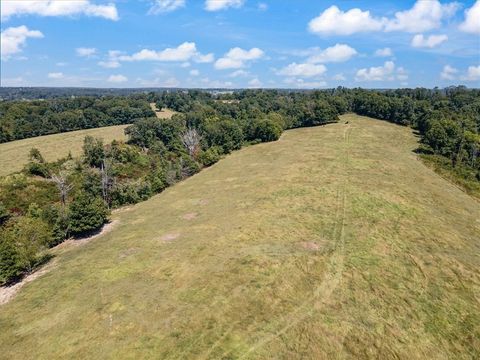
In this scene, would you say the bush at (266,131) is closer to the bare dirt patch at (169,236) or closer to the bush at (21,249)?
the bare dirt patch at (169,236)

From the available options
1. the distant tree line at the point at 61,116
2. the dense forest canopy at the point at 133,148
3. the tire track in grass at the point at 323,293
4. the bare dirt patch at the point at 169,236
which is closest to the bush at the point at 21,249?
the dense forest canopy at the point at 133,148

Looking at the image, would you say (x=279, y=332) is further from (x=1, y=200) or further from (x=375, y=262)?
(x=1, y=200)

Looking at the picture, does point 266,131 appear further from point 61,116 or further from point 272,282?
point 61,116

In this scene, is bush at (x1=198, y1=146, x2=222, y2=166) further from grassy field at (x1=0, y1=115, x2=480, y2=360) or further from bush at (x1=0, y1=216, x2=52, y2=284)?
bush at (x1=0, y1=216, x2=52, y2=284)

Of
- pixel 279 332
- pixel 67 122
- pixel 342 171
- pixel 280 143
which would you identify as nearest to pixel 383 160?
pixel 342 171

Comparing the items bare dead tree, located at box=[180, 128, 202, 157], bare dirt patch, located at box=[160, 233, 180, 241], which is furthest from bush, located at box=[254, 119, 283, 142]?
bare dirt patch, located at box=[160, 233, 180, 241]
